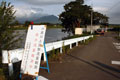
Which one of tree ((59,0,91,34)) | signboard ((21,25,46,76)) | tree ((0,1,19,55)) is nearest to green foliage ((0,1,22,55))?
tree ((0,1,19,55))

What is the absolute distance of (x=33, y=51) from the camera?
3.98 meters

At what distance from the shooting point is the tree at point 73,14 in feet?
100

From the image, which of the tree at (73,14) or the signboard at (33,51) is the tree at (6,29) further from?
the tree at (73,14)

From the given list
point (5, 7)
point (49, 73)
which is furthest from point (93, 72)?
point (5, 7)

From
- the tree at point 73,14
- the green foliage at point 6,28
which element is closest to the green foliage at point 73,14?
the tree at point 73,14

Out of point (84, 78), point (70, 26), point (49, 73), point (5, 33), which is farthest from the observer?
point (70, 26)

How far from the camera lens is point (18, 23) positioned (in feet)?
19.7

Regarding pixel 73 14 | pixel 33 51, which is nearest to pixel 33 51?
pixel 33 51

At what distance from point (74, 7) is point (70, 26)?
Answer: 5.82 metres

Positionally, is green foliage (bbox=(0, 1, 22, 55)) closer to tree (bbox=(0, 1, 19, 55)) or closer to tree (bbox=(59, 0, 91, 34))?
tree (bbox=(0, 1, 19, 55))

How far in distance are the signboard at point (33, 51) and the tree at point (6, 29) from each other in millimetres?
1599

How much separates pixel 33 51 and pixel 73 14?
27281 millimetres

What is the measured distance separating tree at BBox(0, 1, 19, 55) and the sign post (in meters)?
1.60

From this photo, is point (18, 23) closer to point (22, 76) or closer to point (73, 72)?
point (22, 76)
